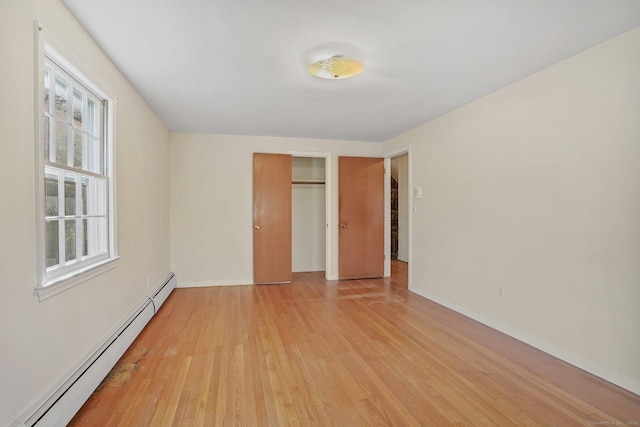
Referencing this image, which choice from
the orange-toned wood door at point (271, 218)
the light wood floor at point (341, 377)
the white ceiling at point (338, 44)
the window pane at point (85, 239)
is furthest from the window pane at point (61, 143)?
the orange-toned wood door at point (271, 218)

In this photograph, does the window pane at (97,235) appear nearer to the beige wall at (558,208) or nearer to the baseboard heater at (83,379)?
the baseboard heater at (83,379)

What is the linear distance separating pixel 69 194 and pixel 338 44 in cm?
213

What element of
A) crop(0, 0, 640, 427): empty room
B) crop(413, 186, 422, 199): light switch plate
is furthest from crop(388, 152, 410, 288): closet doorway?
crop(0, 0, 640, 427): empty room

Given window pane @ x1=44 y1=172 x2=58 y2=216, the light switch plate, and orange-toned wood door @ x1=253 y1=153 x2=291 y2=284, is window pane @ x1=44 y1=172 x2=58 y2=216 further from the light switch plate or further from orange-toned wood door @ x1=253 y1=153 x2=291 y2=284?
the light switch plate

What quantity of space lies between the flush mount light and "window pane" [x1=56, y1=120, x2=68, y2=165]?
178 centimetres

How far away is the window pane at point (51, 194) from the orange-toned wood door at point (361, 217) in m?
3.90

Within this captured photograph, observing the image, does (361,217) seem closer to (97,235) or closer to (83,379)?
(97,235)

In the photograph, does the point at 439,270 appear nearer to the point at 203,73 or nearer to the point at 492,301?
the point at 492,301

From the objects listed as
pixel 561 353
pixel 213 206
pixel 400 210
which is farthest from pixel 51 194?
pixel 400 210

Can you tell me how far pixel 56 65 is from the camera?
6.07 ft

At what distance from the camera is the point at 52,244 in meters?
1.82

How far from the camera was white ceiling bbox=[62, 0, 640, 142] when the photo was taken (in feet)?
5.92

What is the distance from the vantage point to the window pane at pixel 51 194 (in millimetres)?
1772

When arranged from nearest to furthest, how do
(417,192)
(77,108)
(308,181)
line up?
(77,108), (417,192), (308,181)
